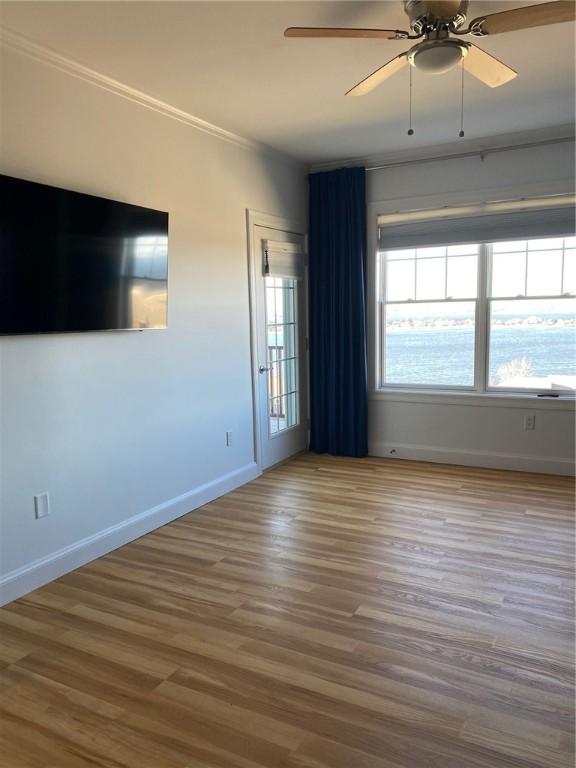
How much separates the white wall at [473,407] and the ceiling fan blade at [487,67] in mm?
2122

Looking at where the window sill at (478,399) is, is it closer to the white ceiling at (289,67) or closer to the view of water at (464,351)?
the view of water at (464,351)

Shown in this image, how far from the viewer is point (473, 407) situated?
16.3 ft

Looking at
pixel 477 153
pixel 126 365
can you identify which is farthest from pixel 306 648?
pixel 477 153

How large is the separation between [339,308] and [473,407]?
1.51 metres

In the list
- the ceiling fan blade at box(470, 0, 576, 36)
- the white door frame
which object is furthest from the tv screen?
the ceiling fan blade at box(470, 0, 576, 36)

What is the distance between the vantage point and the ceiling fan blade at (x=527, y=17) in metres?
2.04

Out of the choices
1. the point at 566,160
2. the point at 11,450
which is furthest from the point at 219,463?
the point at 566,160

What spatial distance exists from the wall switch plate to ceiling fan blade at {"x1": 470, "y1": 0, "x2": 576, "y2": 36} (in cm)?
295

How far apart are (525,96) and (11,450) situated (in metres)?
3.79

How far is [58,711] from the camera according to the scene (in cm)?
203

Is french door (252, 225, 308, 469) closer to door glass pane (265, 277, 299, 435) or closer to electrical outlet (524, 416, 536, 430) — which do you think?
door glass pane (265, 277, 299, 435)

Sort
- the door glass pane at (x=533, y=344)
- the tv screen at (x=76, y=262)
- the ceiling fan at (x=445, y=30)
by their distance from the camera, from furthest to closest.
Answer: the door glass pane at (x=533, y=344) → the tv screen at (x=76, y=262) → the ceiling fan at (x=445, y=30)

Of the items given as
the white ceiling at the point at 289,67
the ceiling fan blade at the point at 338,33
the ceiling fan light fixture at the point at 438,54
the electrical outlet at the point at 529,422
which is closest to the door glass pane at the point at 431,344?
the electrical outlet at the point at 529,422

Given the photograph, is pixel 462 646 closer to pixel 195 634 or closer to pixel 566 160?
pixel 195 634
